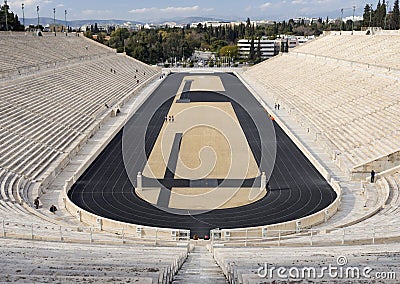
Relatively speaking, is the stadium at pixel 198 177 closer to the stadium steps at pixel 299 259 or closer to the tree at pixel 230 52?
the stadium steps at pixel 299 259

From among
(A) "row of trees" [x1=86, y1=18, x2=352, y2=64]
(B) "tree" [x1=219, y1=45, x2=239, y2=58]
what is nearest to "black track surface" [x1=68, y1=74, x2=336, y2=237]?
(A) "row of trees" [x1=86, y1=18, x2=352, y2=64]

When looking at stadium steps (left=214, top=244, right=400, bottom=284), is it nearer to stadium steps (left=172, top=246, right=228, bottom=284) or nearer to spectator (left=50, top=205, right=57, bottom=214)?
stadium steps (left=172, top=246, right=228, bottom=284)

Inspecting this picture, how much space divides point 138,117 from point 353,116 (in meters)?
12.4

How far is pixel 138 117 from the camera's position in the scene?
28.0m

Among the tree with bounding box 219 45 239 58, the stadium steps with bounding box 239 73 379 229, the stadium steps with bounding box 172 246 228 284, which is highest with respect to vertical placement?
the tree with bounding box 219 45 239 58

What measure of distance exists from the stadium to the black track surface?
0.06 m

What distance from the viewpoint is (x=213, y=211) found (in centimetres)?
1330

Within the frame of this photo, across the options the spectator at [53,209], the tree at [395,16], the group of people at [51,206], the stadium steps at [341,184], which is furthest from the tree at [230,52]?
the spectator at [53,209]

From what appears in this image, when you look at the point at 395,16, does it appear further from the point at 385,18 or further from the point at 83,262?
the point at 83,262

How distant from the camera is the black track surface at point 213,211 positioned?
12.7 metres

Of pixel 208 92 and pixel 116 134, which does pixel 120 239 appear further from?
pixel 208 92

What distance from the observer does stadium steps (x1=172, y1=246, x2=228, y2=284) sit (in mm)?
6521

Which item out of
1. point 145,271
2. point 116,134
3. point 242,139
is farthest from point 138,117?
point 145,271

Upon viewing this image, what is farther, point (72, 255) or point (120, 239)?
point (120, 239)
